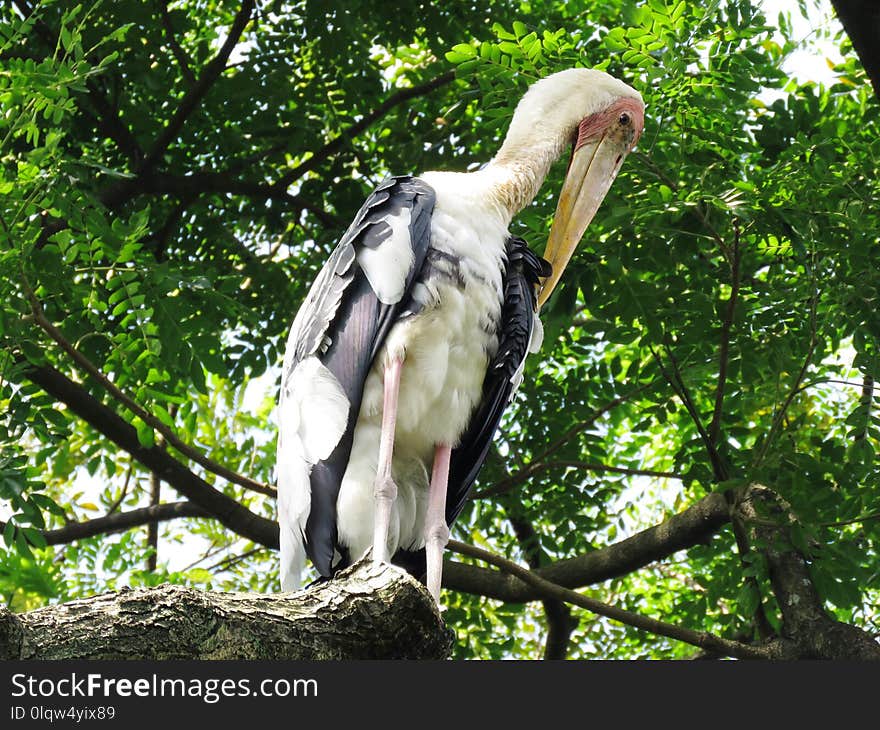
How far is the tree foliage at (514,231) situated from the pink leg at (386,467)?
166 cm

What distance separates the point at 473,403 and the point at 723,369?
1856 millimetres

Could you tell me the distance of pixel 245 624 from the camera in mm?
3225

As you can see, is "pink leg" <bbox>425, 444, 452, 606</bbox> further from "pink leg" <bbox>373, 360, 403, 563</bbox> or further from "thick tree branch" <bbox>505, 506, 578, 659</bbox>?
"thick tree branch" <bbox>505, 506, 578, 659</bbox>

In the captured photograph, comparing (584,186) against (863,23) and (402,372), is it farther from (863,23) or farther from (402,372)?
(402,372)

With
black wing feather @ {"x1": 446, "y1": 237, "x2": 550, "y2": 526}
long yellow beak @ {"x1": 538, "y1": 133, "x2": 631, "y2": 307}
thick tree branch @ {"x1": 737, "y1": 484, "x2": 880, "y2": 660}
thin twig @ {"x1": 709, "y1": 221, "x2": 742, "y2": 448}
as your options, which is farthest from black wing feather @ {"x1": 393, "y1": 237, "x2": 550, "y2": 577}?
thick tree branch @ {"x1": 737, "y1": 484, "x2": 880, "y2": 660}

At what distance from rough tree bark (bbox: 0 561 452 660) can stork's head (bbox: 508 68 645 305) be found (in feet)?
8.93

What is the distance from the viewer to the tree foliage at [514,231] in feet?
20.2

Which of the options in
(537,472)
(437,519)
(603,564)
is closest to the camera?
(437,519)

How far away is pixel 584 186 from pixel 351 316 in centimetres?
181

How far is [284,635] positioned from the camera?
332cm

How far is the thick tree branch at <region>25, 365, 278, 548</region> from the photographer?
6676 mm

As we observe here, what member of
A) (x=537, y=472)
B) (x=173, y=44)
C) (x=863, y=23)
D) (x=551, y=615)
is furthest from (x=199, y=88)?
(x=551, y=615)

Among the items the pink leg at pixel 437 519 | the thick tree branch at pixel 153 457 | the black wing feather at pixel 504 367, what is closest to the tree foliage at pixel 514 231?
the thick tree branch at pixel 153 457

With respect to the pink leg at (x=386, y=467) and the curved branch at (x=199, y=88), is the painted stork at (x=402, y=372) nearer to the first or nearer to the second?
the pink leg at (x=386, y=467)
